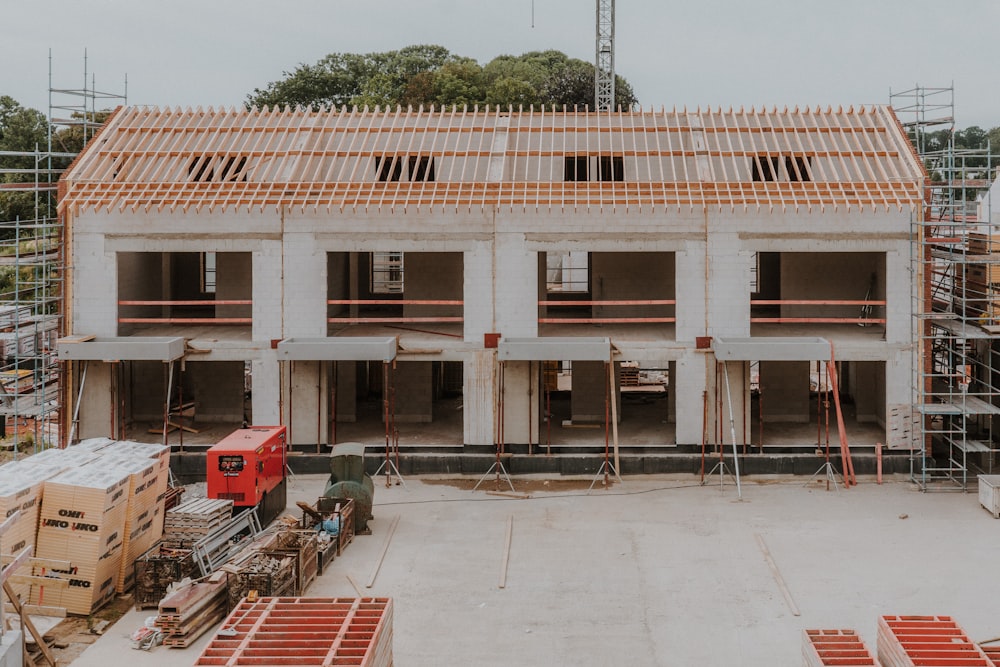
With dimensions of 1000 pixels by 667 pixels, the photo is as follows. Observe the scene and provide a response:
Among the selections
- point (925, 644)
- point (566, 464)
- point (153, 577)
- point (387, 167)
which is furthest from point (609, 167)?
point (925, 644)

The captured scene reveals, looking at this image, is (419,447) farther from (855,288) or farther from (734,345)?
(855,288)

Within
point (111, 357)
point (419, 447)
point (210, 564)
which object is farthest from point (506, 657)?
point (111, 357)

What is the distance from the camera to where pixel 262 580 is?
17531mm

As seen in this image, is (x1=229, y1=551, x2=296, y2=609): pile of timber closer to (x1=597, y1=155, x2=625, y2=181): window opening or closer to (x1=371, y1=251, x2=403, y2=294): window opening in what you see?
(x1=597, y1=155, x2=625, y2=181): window opening

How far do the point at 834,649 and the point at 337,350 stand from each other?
15.6 meters

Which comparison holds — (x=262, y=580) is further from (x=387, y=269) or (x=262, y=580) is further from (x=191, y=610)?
(x=387, y=269)

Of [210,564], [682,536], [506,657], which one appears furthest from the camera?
[682,536]

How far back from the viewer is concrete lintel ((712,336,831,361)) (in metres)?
25.7

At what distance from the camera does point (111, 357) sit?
26.1 m

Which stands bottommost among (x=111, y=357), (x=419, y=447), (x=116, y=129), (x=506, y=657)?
(x=506, y=657)

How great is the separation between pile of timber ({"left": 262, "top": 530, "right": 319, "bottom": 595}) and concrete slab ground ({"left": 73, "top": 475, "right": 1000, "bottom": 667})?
314 millimetres

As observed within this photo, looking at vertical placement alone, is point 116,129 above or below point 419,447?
above

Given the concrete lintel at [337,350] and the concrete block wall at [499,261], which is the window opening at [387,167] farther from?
the concrete lintel at [337,350]

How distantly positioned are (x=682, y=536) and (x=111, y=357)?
580 inches
